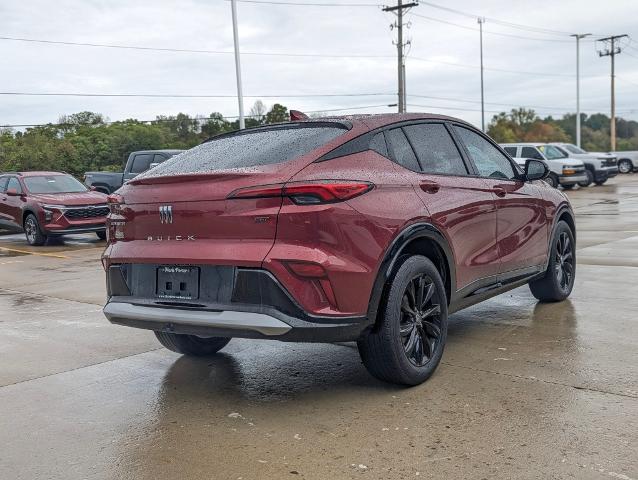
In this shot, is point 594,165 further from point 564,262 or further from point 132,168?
point 564,262

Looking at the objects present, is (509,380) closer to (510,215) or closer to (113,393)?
(510,215)

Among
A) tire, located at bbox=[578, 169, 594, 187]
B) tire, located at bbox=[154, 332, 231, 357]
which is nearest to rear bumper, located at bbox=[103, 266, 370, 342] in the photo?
tire, located at bbox=[154, 332, 231, 357]

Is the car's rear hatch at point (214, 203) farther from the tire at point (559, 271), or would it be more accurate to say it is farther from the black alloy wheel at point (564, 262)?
the black alloy wheel at point (564, 262)

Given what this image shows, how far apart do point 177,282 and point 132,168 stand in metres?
16.8

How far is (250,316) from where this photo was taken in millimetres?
3752

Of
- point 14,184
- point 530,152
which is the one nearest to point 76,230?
point 14,184

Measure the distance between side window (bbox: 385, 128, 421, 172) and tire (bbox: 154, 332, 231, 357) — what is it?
1801mm

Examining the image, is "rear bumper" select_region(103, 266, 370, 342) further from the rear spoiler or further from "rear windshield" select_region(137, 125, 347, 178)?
the rear spoiler

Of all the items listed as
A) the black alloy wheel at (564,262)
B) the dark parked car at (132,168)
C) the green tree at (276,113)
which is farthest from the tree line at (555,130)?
the black alloy wheel at (564,262)

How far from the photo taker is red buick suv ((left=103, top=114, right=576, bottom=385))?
379cm

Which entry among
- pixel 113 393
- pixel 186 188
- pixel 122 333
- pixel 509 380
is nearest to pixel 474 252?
pixel 509 380

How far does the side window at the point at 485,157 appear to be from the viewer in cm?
544

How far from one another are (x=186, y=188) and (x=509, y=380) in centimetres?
230

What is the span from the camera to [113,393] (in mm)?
4480
